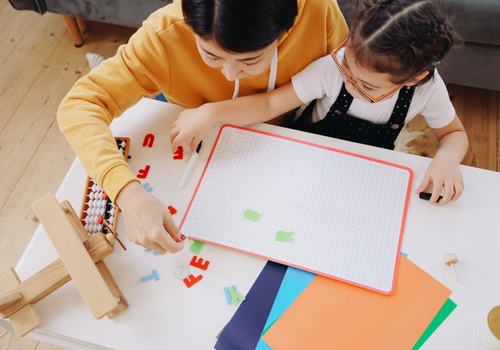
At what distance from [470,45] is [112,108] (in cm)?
139

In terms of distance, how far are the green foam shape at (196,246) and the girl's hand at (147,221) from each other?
2cm

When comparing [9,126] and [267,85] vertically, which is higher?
[267,85]

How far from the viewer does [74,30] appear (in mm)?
1749

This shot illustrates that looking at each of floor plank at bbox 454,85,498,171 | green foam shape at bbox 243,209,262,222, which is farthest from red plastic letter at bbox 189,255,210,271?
floor plank at bbox 454,85,498,171

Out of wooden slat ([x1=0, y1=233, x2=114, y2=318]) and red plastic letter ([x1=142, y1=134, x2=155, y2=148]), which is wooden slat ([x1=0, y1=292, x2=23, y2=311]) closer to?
wooden slat ([x1=0, y1=233, x2=114, y2=318])

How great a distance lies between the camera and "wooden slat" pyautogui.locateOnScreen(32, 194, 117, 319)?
56 cm

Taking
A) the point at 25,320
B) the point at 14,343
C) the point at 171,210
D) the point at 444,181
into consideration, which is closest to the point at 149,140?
the point at 171,210

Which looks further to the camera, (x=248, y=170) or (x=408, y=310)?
(x=248, y=170)

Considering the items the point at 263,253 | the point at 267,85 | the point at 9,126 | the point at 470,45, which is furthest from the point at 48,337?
the point at 470,45

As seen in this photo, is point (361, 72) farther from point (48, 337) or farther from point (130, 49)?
point (48, 337)

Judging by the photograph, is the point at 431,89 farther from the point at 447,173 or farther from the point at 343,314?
the point at 343,314

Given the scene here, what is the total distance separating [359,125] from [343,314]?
487 mm

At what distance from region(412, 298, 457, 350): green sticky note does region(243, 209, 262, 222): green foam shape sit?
343 mm

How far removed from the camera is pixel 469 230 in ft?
2.24
